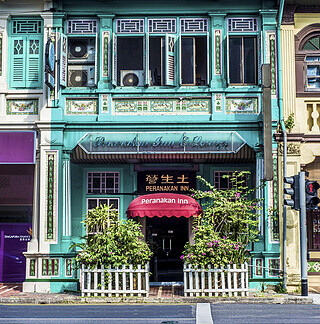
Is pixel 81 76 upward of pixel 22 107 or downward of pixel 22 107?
upward

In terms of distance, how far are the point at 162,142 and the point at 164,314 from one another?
545cm

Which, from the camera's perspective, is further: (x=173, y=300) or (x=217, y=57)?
(x=217, y=57)

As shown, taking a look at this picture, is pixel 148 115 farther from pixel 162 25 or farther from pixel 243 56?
pixel 243 56

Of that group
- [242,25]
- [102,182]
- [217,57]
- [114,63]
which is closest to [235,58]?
[217,57]

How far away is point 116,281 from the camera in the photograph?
47.9ft

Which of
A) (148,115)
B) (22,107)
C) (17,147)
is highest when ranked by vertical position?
(22,107)

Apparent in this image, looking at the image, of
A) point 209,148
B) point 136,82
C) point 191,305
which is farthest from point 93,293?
point 136,82

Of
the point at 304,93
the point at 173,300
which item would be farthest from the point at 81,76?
the point at 173,300

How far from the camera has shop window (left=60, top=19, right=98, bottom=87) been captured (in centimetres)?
1706

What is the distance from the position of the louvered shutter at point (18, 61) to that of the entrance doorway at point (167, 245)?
5.41 m

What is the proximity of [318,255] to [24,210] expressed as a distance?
8.64 meters

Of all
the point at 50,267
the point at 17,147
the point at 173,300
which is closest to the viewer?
the point at 173,300

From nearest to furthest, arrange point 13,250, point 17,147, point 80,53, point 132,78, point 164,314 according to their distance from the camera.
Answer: point 164,314, point 17,147, point 132,78, point 80,53, point 13,250

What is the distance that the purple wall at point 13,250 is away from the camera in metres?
17.4
